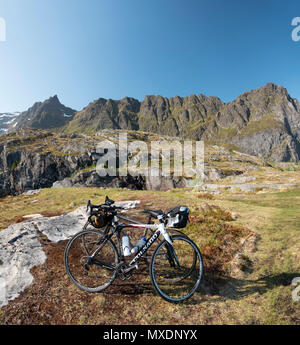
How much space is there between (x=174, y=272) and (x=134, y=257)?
5.82 feet

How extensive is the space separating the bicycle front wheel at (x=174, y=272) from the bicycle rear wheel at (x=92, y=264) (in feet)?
4.76

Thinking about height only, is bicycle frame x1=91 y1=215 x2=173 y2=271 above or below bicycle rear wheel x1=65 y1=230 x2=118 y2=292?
above

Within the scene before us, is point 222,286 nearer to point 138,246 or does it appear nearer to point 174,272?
point 174,272

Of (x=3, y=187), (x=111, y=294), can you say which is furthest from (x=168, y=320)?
(x=3, y=187)

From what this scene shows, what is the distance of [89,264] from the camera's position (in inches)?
215

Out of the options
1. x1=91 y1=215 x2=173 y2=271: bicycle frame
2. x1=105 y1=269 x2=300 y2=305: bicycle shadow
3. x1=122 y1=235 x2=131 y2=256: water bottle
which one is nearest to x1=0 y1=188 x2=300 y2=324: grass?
x1=105 y1=269 x2=300 y2=305: bicycle shadow

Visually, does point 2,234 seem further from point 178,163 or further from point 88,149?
point 88,149

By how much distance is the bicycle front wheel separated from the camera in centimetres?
502

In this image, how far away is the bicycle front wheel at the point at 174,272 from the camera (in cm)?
502
